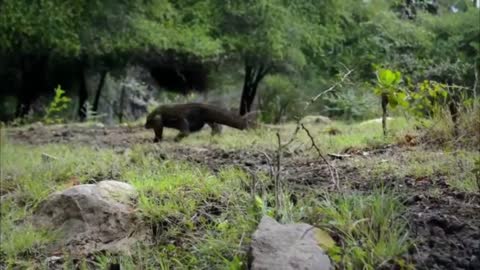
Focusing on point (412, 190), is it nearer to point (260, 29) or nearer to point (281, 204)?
point (281, 204)

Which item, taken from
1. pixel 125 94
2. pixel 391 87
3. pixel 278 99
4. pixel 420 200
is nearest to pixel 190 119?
pixel 391 87

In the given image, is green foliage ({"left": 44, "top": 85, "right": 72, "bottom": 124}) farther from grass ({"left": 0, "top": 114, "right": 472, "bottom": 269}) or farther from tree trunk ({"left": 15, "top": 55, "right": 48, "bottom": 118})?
grass ({"left": 0, "top": 114, "right": 472, "bottom": 269})

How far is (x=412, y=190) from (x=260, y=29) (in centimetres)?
687

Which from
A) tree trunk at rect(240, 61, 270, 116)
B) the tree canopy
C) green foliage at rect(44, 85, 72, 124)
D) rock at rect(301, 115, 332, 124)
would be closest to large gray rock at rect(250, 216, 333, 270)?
the tree canopy

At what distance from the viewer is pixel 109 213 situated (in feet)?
13.5

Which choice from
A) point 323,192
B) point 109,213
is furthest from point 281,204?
point 109,213

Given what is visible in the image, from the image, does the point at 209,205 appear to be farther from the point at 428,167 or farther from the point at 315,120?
the point at 315,120

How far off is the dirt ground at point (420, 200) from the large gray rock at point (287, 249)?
1.20 feet

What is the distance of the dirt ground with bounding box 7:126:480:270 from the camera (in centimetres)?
268

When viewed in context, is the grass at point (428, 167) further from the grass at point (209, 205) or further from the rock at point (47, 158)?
the rock at point (47, 158)

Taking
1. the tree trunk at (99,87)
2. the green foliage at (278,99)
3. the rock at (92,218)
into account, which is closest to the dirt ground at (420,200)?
the rock at (92,218)

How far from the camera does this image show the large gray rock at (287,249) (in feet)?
8.89

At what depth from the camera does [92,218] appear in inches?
164

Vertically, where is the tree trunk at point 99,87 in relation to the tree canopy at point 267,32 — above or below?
below
